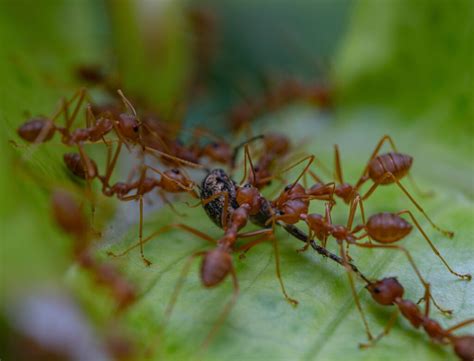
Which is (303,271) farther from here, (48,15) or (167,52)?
(48,15)

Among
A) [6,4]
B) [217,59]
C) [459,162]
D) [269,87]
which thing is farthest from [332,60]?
[6,4]

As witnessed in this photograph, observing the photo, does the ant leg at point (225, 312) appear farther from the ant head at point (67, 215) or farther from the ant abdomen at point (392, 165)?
the ant abdomen at point (392, 165)

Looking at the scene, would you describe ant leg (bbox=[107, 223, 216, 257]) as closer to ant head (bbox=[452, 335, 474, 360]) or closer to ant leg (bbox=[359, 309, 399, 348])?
ant leg (bbox=[359, 309, 399, 348])

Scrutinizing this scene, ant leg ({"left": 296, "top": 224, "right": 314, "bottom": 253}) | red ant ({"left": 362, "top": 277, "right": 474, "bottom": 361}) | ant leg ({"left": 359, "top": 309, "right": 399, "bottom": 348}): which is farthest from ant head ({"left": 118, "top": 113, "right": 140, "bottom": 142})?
ant leg ({"left": 359, "top": 309, "right": 399, "bottom": 348})

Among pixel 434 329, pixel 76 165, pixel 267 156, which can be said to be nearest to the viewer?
pixel 434 329

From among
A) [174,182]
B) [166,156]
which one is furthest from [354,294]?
[166,156]

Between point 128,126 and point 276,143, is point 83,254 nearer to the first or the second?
point 128,126
